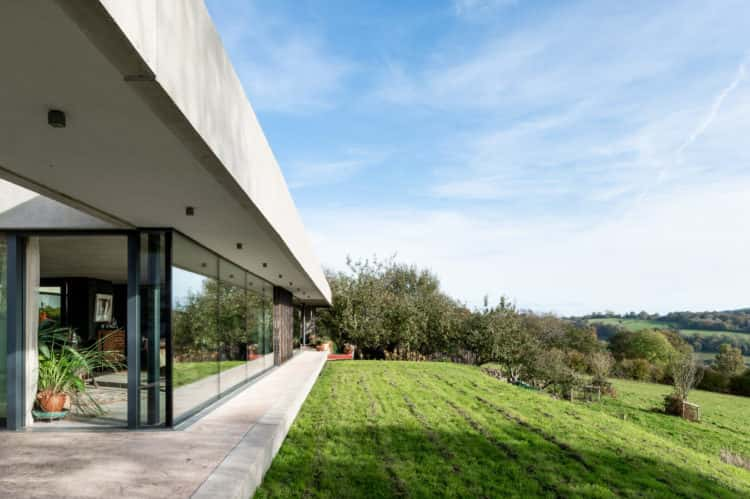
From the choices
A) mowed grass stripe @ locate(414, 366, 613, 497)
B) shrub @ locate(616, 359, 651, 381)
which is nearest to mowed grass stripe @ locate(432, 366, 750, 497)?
mowed grass stripe @ locate(414, 366, 613, 497)

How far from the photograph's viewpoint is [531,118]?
1639 cm

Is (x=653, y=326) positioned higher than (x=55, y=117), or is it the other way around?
(x=55, y=117)

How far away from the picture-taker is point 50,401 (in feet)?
19.6

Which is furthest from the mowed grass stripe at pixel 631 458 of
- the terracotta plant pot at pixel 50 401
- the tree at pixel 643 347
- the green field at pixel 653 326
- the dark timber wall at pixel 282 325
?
the green field at pixel 653 326

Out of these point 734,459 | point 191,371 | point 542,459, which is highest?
point 191,371

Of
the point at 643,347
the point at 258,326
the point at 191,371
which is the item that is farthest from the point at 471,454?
the point at 643,347

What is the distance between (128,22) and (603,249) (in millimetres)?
34080

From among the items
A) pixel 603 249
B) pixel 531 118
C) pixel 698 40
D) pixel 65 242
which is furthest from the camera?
pixel 603 249

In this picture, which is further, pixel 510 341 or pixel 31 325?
pixel 510 341

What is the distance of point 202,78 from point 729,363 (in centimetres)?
3406

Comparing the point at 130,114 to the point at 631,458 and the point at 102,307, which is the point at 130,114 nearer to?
the point at 631,458

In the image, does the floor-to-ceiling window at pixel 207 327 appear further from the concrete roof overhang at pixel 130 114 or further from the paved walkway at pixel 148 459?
the concrete roof overhang at pixel 130 114

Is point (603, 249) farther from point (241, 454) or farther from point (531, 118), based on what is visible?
point (241, 454)

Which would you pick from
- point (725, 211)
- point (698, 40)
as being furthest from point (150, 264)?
point (725, 211)
